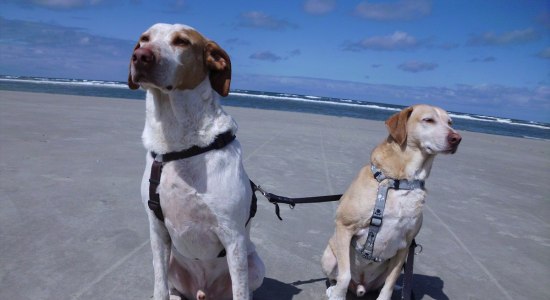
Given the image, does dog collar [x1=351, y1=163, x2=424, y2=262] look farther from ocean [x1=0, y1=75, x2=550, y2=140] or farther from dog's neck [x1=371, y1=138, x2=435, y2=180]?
ocean [x1=0, y1=75, x2=550, y2=140]

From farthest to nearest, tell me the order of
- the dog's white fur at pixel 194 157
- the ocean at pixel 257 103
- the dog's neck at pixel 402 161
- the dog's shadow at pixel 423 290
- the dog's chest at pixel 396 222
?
the ocean at pixel 257 103 < the dog's shadow at pixel 423 290 < the dog's neck at pixel 402 161 < the dog's chest at pixel 396 222 < the dog's white fur at pixel 194 157

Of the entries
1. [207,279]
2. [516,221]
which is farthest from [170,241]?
[516,221]

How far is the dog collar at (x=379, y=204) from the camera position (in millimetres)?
2760

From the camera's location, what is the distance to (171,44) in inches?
88.0

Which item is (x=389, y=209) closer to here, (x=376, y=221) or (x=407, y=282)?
(x=376, y=221)

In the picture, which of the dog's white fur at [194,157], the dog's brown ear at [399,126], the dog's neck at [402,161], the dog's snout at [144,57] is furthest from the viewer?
the dog's brown ear at [399,126]

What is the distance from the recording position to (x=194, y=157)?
2.26 metres

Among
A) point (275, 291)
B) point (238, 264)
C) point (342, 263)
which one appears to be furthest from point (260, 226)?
point (238, 264)

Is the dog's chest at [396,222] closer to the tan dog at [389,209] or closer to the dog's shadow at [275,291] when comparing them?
the tan dog at [389,209]

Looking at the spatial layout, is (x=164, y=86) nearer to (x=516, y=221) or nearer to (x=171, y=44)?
(x=171, y=44)

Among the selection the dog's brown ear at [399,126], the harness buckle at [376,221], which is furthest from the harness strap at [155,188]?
the dog's brown ear at [399,126]

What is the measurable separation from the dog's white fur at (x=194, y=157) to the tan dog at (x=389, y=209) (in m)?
0.80

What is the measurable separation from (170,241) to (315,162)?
216 inches

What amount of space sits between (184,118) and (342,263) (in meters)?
1.48
